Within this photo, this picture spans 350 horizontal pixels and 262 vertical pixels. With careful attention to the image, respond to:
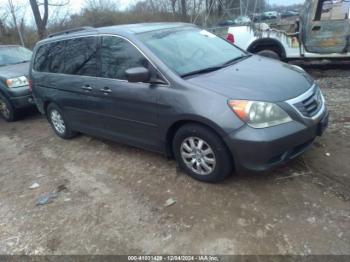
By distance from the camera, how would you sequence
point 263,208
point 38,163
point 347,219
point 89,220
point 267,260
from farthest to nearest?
point 38,163, point 89,220, point 263,208, point 347,219, point 267,260

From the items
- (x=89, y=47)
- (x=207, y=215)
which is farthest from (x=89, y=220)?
(x=89, y=47)

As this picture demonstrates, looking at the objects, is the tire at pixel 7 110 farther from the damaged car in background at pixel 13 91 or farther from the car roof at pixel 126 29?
the car roof at pixel 126 29

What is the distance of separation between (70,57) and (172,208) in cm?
285

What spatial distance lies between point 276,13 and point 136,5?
13.7 m

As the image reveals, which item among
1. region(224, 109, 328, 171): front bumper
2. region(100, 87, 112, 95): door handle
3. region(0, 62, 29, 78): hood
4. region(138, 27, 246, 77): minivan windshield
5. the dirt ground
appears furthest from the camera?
region(0, 62, 29, 78): hood

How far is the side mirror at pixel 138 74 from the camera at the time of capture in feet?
11.6

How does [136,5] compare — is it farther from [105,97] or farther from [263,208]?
[263,208]

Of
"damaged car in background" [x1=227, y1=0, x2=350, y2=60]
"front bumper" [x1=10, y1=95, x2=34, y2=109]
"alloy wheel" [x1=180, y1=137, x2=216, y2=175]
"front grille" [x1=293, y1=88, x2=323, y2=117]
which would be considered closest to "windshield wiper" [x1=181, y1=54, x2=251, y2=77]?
"alloy wheel" [x1=180, y1=137, x2=216, y2=175]

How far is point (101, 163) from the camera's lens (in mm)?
4578

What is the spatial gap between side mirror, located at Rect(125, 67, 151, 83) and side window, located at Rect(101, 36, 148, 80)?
143 millimetres

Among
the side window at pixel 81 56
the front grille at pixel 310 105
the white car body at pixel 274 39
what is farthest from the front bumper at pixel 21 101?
the front grille at pixel 310 105

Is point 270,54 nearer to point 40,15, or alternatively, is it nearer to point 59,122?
point 59,122

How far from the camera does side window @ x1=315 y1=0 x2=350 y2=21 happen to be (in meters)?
7.29

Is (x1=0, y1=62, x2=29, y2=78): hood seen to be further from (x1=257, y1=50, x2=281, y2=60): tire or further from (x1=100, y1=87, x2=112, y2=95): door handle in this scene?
(x1=257, y1=50, x2=281, y2=60): tire
